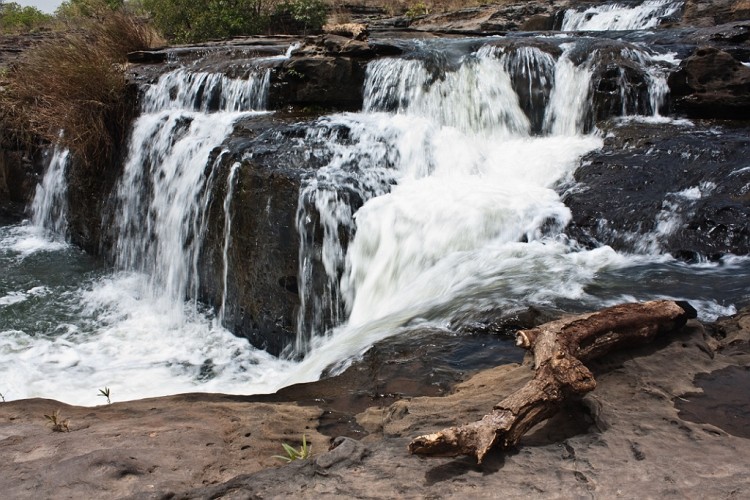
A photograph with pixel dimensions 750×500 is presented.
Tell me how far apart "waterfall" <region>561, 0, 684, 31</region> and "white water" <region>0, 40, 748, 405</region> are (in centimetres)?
600

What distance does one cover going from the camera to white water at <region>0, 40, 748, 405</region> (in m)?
4.95

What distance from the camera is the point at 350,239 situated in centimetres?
579

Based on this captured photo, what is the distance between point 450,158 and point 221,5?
10.5 meters

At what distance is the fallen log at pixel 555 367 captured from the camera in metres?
2.21

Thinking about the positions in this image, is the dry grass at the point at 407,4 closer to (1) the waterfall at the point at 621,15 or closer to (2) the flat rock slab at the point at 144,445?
(1) the waterfall at the point at 621,15

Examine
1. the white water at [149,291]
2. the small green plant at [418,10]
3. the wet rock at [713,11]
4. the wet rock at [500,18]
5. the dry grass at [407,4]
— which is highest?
the dry grass at [407,4]

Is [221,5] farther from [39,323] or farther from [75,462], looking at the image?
[75,462]

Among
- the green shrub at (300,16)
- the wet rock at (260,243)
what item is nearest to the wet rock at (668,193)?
the wet rock at (260,243)

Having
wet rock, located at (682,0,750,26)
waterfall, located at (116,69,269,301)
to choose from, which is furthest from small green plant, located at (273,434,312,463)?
wet rock, located at (682,0,750,26)

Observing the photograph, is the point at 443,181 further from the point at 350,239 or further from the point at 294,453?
the point at 294,453

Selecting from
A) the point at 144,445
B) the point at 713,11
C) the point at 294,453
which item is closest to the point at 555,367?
the point at 294,453

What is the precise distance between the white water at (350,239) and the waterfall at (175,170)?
25mm

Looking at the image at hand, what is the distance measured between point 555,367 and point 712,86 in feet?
19.6

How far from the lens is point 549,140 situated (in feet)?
24.5
